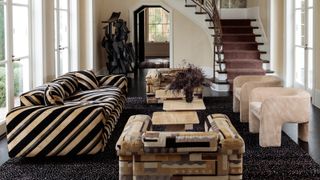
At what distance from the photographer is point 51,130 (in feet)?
16.9

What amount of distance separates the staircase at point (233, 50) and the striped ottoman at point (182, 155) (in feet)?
23.7

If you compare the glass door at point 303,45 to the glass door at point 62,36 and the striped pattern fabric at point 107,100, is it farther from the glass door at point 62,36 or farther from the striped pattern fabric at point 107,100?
the glass door at point 62,36

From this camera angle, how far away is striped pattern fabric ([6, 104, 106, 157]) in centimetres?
514

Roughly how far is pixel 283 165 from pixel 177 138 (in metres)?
1.84

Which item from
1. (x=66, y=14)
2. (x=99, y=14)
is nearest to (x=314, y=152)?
(x=66, y=14)

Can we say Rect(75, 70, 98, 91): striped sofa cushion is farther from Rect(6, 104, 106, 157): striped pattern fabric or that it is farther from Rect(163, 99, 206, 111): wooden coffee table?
Rect(6, 104, 106, 157): striped pattern fabric

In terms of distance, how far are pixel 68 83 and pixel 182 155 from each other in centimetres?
379

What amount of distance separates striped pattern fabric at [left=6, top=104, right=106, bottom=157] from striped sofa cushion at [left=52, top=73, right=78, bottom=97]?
5.39 ft

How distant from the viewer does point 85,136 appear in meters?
5.19

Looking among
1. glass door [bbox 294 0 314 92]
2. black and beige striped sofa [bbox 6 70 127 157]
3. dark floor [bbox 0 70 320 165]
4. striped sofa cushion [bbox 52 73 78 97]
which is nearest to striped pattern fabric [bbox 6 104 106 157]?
black and beige striped sofa [bbox 6 70 127 157]

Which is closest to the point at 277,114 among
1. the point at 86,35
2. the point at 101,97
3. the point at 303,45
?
the point at 101,97

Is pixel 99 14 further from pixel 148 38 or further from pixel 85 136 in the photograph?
pixel 85 136

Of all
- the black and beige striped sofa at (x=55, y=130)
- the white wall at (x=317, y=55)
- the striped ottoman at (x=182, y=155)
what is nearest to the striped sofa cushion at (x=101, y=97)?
the black and beige striped sofa at (x=55, y=130)

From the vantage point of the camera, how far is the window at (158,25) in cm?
2003
